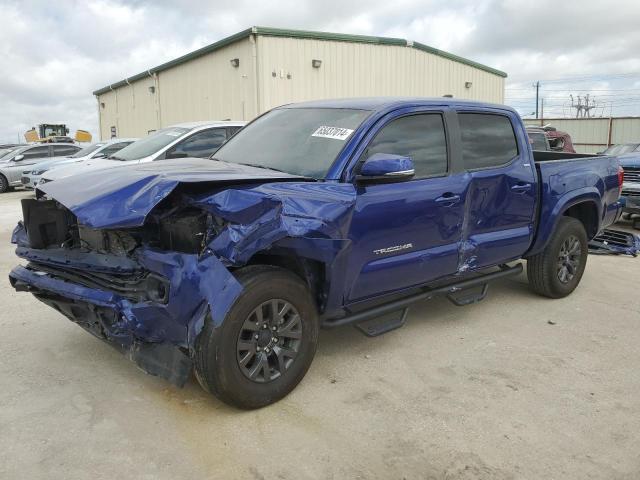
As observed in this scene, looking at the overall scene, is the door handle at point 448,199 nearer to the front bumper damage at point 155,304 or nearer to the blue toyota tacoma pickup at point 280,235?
the blue toyota tacoma pickup at point 280,235

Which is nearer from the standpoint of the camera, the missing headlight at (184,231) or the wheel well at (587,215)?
the missing headlight at (184,231)

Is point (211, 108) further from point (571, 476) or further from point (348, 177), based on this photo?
point (571, 476)

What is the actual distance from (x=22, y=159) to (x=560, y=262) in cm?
1922

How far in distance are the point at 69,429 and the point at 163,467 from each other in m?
0.71

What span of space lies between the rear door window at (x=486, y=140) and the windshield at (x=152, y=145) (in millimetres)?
5673

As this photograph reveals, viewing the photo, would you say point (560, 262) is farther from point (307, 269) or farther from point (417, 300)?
point (307, 269)

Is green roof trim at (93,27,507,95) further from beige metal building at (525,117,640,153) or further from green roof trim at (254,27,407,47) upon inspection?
beige metal building at (525,117,640,153)

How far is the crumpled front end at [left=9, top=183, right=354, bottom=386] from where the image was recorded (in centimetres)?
303

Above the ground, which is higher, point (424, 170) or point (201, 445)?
point (424, 170)

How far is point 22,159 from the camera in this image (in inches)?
772

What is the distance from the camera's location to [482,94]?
2492 cm

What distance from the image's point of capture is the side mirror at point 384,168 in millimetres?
3584

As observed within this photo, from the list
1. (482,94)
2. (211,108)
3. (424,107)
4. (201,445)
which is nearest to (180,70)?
(211,108)

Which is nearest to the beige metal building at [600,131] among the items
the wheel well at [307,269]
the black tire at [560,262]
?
the black tire at [560,262]
